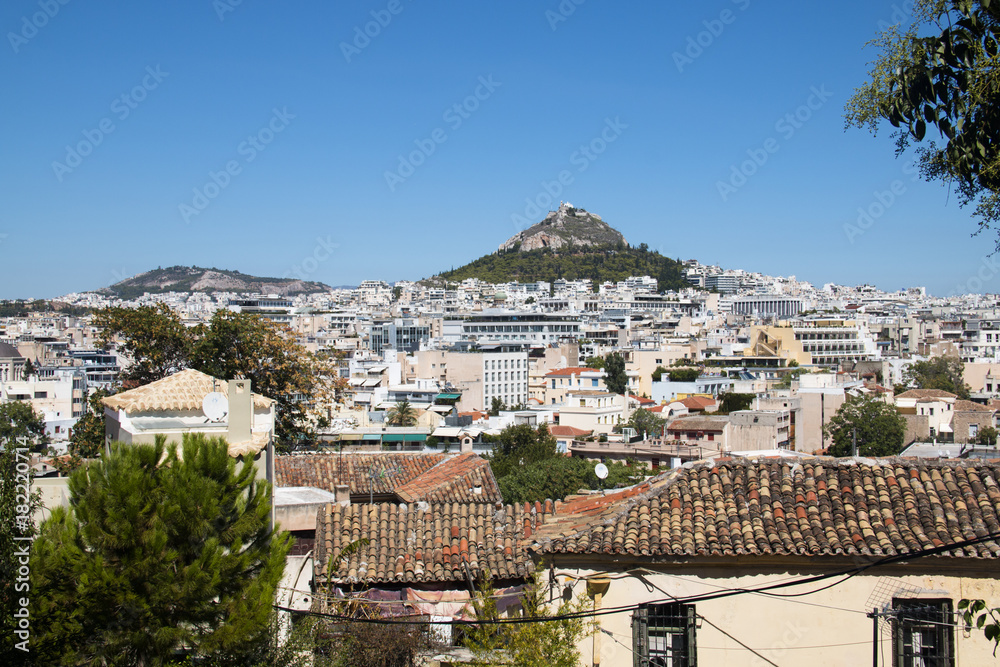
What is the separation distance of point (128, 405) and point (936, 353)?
321 feet

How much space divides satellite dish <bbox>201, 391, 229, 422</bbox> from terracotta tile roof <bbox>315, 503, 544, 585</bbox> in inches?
56.7

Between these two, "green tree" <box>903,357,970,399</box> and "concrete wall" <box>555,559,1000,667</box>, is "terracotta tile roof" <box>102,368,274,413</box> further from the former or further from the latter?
"green tree" <box>903,357,970,399</box>

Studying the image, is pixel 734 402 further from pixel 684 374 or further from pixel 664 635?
pixel 664 635

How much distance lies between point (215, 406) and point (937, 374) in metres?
77.5

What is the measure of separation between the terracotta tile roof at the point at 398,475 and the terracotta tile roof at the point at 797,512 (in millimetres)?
4361

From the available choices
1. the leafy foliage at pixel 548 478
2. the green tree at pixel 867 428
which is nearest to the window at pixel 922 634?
the leafy foliage at pixel 548 478

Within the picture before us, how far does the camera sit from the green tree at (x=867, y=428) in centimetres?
4125

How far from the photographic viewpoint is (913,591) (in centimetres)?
708

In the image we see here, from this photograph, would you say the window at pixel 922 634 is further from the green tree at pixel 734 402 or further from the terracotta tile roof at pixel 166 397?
the green tree at pixel 734 402

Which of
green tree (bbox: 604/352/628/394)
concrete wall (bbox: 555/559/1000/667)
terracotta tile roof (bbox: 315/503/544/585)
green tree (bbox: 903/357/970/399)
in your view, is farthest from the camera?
green tree (bbox: 604/352/628/394)

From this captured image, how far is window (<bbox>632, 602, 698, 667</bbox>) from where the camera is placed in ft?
23.7

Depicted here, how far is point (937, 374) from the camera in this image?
76.7m

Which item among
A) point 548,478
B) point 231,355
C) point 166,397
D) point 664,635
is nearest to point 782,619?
point 664,635

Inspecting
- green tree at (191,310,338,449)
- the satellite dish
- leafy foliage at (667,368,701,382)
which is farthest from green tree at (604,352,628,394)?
the satellite dish
